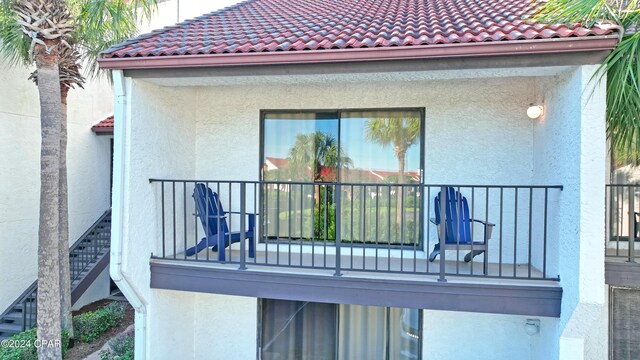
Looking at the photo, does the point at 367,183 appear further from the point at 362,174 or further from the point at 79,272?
the point at 79,272

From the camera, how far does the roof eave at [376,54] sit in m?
3.77

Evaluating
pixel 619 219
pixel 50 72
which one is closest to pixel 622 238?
pixel 619 219

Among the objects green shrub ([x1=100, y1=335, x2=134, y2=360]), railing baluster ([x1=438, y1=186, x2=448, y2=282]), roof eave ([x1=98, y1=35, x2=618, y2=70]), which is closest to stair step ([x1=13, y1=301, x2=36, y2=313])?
green shrub ([x1=100, y1=335, x2=134, y2=360])

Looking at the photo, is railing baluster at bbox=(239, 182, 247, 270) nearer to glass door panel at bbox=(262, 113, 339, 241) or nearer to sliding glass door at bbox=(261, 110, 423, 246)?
sliding glass door at bbox=(261, 110, 423, 246)

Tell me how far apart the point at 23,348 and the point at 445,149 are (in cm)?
726

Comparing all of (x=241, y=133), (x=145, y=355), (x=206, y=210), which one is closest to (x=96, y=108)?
(x=241, y=133)

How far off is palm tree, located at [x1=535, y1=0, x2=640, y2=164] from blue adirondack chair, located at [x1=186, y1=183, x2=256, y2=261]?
4.47 m

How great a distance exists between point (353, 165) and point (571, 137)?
289cm

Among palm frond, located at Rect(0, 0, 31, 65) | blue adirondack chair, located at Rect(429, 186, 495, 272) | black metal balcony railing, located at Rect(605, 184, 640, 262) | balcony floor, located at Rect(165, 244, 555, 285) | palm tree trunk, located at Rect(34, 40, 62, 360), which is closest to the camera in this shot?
balcony floor, located at Rect(165, 244, 555, 285)

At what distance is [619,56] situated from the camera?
3.78m

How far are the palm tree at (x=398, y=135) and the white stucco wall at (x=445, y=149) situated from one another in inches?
8.4

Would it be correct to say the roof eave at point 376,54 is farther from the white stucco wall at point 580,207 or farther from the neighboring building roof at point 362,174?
the neighboring building roof at point 362,174

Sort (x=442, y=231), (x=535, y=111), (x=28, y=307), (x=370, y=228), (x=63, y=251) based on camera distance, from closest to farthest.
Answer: (x=442, y=231)
(x=535, y=111)
(x=370, y=228)
(x=63, y=251)
(x=28, y=307)

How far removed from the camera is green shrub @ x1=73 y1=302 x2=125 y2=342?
7.27 m
